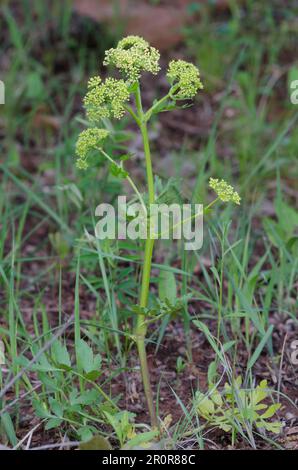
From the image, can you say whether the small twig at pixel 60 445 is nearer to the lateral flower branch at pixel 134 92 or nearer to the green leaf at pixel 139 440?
the green leaf at pixel 139 440

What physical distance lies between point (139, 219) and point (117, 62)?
402 mm

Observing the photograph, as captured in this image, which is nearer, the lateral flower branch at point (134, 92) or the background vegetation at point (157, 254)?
the lateral flower branch at point (134, 92)

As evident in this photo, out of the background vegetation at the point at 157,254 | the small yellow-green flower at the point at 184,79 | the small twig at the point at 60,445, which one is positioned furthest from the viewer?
the background vegetation at the point at 157,254

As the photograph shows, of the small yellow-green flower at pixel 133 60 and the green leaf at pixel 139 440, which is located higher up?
the small yellow-green flower at pixel 133 60

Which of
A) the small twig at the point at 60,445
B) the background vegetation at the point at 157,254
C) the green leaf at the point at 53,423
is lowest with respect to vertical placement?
the small twig at the point at 60,445

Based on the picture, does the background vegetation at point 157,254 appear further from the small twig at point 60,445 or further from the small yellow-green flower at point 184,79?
the small yellow-green flower at point 184,79

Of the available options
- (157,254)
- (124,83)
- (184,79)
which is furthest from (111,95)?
(157,254)

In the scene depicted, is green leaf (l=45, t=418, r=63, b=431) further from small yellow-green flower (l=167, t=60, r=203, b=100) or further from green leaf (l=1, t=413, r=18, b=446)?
small yellow-green flower (l=167, t=60, r=203, b=100)

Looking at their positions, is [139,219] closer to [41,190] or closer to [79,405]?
[79,405]

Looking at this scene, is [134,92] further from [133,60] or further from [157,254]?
[157,254]

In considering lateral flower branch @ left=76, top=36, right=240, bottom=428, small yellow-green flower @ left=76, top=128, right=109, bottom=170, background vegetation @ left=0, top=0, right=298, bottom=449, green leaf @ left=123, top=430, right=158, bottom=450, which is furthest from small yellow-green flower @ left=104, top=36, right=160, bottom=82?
green leaf @ left=123, top=430, right=158, bottom=450

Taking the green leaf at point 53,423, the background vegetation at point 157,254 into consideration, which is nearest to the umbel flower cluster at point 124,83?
the background vegetation at point 157,254

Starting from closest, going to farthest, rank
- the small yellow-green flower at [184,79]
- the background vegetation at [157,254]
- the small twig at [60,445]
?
the small twig at [60,445] → the small yellow-green flower at [184,79] → the background vegetation at [157,254]

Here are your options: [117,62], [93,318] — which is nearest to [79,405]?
[93,318]
